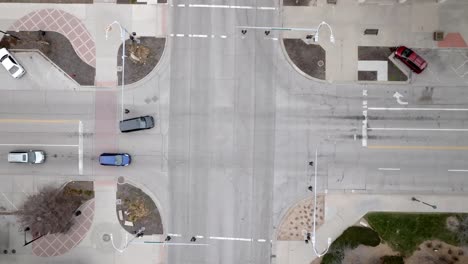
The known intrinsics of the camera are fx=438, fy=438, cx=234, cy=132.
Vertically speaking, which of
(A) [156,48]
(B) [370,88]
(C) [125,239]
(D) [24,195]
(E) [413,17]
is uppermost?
(E) [413,17]

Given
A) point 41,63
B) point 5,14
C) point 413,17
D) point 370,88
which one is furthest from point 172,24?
point 413,17

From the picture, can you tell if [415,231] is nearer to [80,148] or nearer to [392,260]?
[392,260]

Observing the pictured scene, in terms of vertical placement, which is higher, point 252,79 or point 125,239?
point 252,79

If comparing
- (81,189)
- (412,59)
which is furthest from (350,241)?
(81,189)

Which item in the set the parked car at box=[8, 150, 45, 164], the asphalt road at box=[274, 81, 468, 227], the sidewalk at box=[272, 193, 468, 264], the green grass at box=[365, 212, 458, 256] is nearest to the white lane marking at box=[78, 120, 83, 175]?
the parked car at box=[8, 150, 45, 164]

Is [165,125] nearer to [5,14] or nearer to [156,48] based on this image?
[156,48]

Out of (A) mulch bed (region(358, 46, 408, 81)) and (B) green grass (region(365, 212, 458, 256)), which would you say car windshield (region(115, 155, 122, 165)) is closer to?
(A) mulch bed (region(358, 46, 408, 81))
